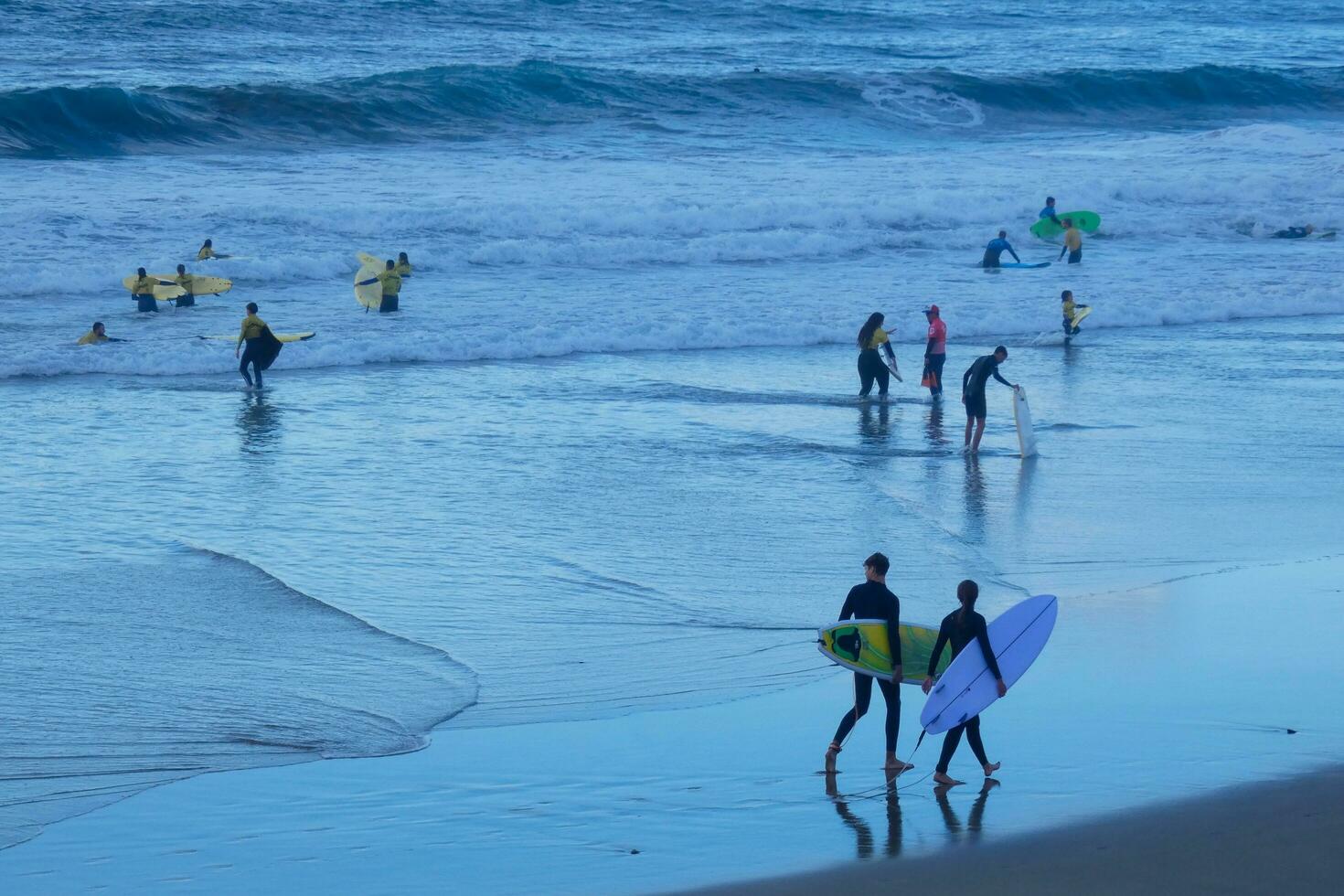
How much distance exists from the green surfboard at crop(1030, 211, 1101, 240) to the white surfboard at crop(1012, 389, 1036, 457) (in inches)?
652

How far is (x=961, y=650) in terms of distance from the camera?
24.8 feet

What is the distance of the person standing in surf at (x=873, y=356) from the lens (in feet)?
61.0

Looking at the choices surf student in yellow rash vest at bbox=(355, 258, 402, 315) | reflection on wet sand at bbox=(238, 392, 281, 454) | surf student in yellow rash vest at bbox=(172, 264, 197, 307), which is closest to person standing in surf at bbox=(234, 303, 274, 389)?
reflection on wet sand at bbox=(238, 392, 281, 454)

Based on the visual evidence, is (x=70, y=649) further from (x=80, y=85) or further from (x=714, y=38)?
(x=714, y=38)

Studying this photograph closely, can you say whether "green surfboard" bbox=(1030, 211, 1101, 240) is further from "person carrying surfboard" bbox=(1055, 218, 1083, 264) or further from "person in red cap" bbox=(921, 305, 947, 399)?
"person in red cap" bbox=(921, 305, 947, 399)

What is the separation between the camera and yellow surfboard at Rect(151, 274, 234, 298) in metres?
24.8

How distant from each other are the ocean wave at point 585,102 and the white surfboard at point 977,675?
3229 centimetres

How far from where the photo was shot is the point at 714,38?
53531 mm

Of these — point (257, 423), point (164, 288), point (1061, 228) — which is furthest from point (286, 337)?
point (1061, 228)

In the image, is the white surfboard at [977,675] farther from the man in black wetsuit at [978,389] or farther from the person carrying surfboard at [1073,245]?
the person carrying surfboard at [1073,245]

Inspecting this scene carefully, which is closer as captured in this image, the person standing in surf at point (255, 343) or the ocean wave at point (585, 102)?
the person standing in surf at point (255, 343)

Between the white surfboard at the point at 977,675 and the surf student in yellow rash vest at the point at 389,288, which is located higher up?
the surf student in yellow rash vest at the point at 389,288

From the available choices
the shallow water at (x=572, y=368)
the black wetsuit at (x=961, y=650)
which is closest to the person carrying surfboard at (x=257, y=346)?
the shallow water at (x=572, y=368)

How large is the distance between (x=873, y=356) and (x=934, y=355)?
0.70 m
